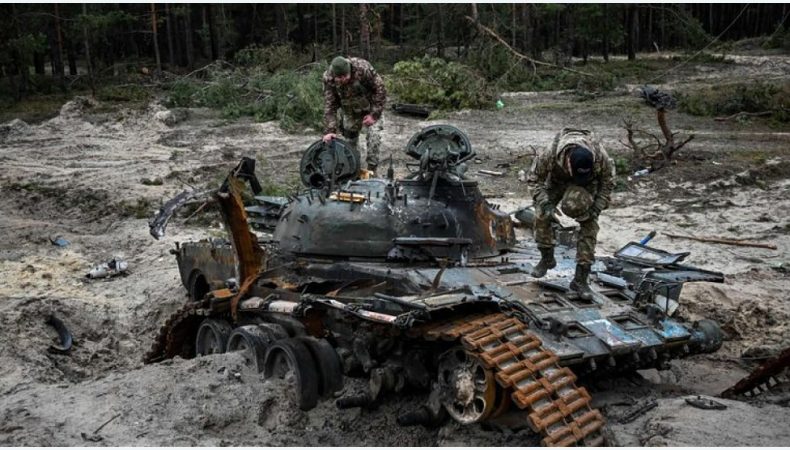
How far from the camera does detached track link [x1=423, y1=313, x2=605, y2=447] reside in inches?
258

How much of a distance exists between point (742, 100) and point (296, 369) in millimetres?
16402

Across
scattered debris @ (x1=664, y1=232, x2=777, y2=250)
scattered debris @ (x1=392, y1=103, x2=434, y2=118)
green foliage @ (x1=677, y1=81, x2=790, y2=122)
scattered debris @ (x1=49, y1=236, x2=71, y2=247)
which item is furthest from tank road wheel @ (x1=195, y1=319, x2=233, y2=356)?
green foliage @ (x1=677, y1=81, x2=790, y2=122)

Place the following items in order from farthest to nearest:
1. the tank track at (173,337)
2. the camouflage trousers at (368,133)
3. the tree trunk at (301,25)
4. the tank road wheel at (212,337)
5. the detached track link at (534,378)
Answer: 1. the tree trunk at (301,25)
2. the camouflage trousers at (368,133)
3. the tank track at (173,337)
4. the tank road wheel at (212,337)
5. the detached track link at (534,378)

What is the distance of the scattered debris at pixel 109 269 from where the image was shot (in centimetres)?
1428

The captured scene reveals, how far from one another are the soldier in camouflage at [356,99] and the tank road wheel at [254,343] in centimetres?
373

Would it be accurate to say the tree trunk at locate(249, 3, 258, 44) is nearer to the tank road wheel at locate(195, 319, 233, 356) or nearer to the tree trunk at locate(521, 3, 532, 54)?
the tree trunk at locate(521, 3, 532, 54)

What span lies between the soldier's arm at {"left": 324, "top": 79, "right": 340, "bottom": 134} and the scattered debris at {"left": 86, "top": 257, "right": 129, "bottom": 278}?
4519 millimetres

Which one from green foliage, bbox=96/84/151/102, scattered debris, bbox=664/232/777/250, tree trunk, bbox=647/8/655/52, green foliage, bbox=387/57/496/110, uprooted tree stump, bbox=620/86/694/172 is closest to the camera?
scattered debris, bbox=664/232/777/250

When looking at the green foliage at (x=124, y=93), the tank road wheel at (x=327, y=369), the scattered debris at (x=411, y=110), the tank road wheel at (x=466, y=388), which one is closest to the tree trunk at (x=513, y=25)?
the scattered debris at (x=411, y=110)

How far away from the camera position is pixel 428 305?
286 inches

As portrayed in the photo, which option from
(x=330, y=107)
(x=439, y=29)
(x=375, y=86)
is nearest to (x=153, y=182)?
(x=330, y=107)

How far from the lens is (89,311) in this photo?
40.6ft

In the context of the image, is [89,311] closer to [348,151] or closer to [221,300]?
[221,300]

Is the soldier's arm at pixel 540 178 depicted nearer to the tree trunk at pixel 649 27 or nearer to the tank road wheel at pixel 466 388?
the tank road wheel at pixel 466 388
